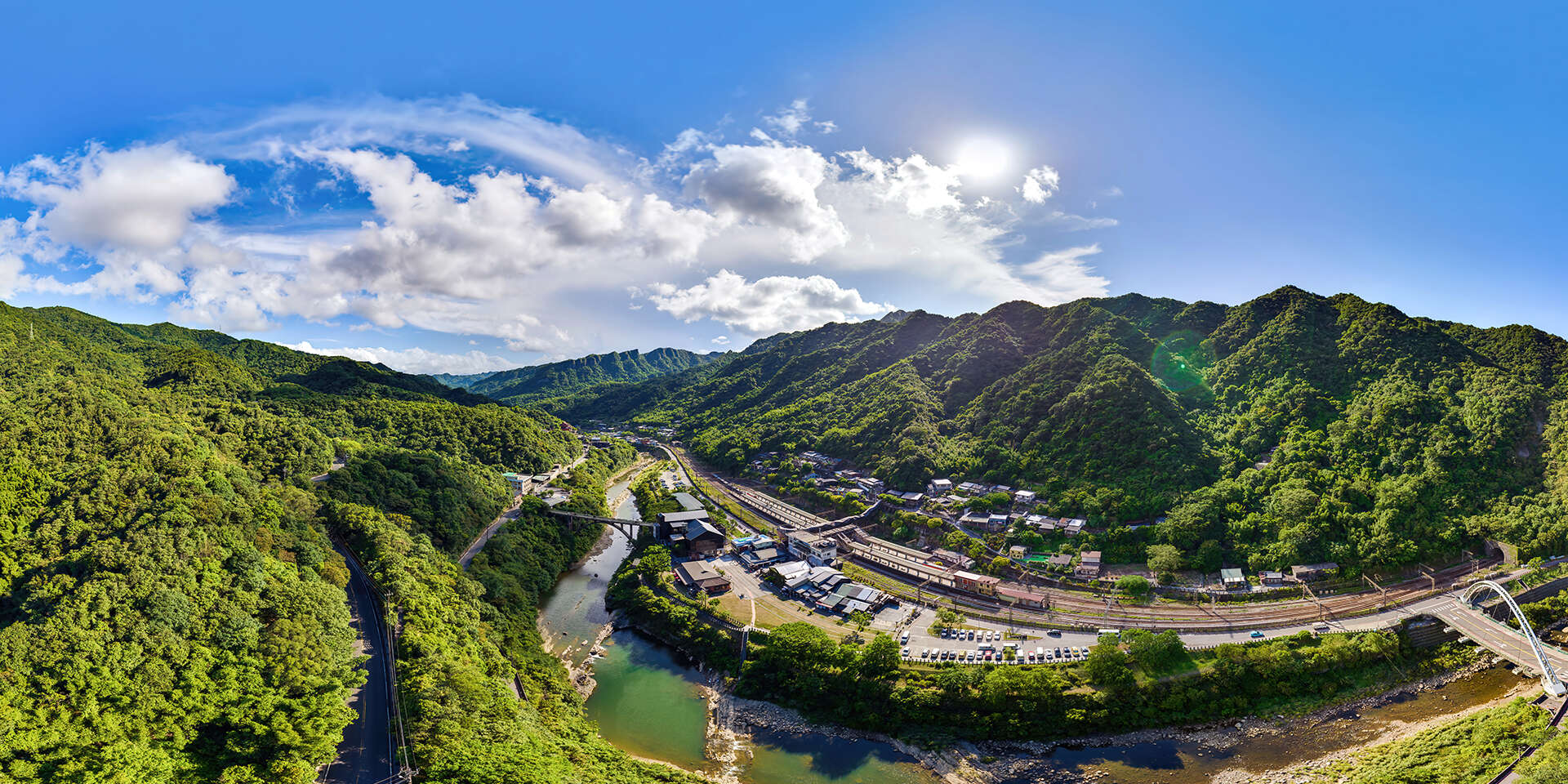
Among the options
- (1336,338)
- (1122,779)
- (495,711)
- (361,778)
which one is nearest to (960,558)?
(1122,779)

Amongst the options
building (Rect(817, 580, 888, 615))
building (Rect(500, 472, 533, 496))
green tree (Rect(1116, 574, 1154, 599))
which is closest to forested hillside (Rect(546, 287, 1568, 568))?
green tree (Rect(1116, 574, 1154, 599))

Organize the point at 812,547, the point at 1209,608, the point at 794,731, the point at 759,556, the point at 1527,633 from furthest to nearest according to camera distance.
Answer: the point at 759,556 < the point at 812,547 < the point at 1209,608 < the point at 1527,633 < the point at 794,731

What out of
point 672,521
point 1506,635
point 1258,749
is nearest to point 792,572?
point 672,521

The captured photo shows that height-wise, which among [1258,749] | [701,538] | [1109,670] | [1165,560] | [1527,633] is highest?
[701,538]

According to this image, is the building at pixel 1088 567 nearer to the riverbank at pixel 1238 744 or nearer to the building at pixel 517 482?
the riverbank at pixel 1238 744

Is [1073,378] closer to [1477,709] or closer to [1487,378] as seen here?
[1487,378]

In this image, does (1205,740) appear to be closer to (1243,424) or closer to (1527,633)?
(1527,633)

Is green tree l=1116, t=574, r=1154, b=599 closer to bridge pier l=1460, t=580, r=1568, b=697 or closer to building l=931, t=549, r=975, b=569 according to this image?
building l=931, t=549, r=975, b=569
